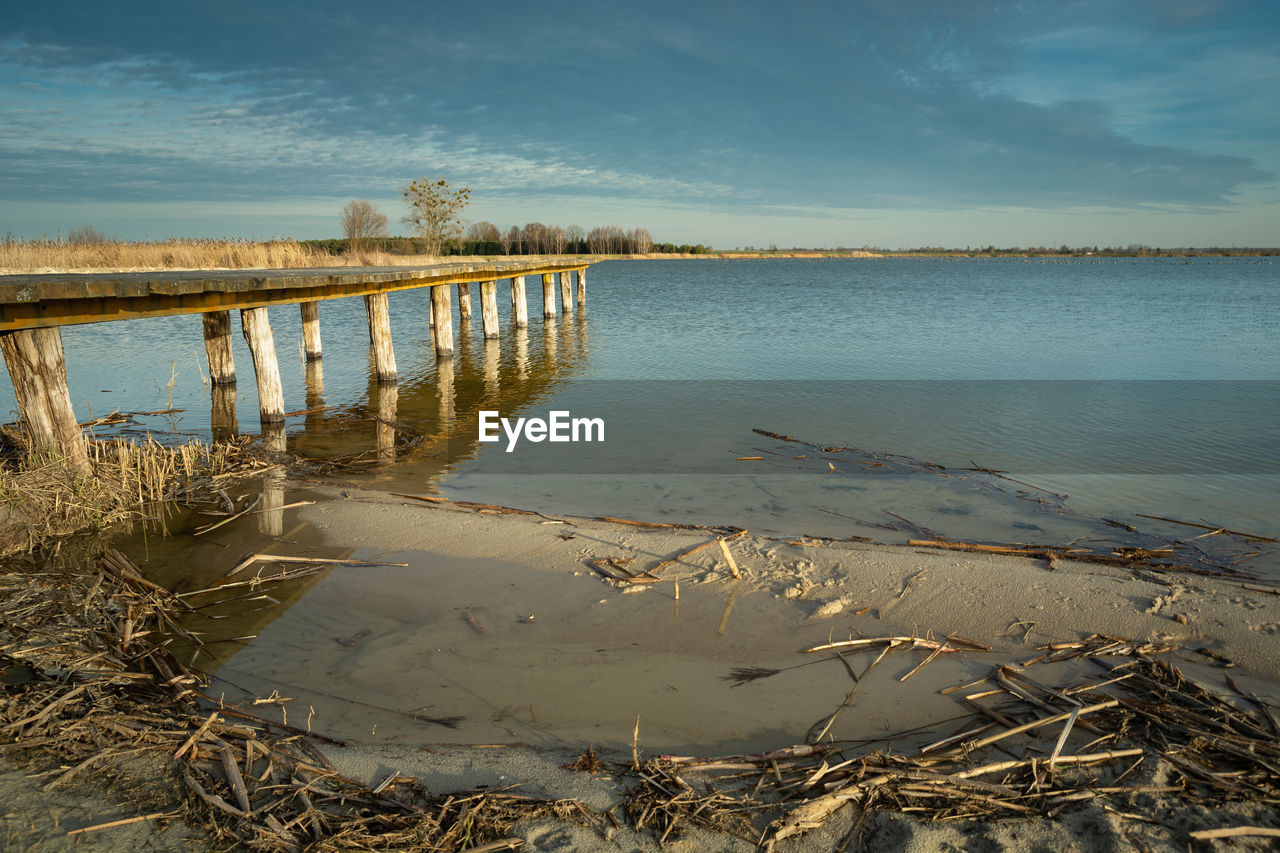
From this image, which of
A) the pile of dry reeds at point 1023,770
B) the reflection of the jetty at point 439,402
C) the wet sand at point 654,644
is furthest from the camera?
the reflection of the jetty at point 439,402

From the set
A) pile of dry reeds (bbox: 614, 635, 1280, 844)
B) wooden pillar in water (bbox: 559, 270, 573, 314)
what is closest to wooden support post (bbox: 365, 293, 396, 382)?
pile of dry reeds (bbox: 614, 635, 1280, 844)

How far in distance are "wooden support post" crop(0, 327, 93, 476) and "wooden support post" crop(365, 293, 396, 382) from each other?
723cm

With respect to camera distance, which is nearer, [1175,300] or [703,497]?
[703,497]

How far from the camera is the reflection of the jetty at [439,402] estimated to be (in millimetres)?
10023

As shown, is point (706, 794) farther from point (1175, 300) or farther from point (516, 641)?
point (1175, 300)

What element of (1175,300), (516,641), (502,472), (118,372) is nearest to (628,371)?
(502,472)

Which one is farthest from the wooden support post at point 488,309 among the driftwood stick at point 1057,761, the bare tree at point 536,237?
the bare tree at point 536,237

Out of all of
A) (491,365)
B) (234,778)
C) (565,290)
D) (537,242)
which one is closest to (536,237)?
(537,242)

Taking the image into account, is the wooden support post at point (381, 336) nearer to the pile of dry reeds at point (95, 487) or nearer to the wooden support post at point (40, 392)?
the pile of dry reeds at point (95, 487)

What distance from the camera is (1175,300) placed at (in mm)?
40844

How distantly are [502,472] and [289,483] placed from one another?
2.44m

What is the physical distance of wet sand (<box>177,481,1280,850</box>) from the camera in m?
3.23

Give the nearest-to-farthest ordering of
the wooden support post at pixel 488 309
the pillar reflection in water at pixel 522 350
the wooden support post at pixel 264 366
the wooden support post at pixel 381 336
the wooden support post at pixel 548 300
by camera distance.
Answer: the wooden support post at pixel 264 366, the wooden support post at pixel 381 336, the pillar reflection in water at pixel 522 350, the wooden support post at pixel 488 309, the wooden support post at pixel 548 300

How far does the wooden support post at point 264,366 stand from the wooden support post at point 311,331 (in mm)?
5867
